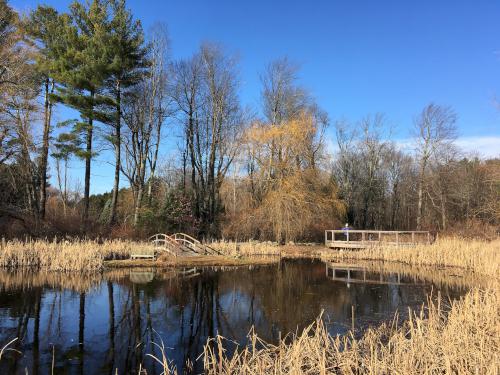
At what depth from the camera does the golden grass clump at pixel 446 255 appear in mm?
15344

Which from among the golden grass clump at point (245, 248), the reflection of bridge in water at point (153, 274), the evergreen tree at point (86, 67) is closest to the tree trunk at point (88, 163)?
the evergreen tree at point (86, 67)

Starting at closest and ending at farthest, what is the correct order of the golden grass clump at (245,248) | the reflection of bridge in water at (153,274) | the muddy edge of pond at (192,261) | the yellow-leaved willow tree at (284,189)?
the reflection of bridge in water at (153,274), the muddy edge of pond at (192,261), the golden grass clump at (245,248), the yellow-leaved willow tree at (284,189)

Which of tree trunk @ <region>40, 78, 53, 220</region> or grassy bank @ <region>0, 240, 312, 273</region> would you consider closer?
grassy bank @ <region>0, 240, 312, 273</region>

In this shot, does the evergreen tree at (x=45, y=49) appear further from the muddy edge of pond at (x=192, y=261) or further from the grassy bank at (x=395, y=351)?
the grassy bank at (x=395, y=351)

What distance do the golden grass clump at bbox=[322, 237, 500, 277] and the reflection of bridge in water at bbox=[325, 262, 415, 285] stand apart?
239 cm

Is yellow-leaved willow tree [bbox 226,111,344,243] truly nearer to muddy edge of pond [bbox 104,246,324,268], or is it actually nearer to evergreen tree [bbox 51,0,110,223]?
muddy edge of pond [bbox 104,246,324,268]

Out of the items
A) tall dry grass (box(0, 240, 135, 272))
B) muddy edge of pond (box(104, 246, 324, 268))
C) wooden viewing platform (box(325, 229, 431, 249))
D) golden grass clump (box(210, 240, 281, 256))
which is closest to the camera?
tall dry grass (box(0, 240, 135, 272))

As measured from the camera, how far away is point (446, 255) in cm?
1811

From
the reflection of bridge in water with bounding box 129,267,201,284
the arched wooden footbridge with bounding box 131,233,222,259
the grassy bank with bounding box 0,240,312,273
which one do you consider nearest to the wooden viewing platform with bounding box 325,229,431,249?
the grassy bank with bounding box 0,240,312,273

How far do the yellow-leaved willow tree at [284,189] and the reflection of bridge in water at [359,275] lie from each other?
22.4 feet

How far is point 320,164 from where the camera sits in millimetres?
31109

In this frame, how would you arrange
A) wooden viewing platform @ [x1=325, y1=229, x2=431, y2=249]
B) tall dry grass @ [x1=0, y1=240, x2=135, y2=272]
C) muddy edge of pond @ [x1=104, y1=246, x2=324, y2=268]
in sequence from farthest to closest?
wooden viewing platform @ [x1=325, y1=229, x2=431, y2=249] → muddy edge of pond @ [x1=104, y1=246, x2=324, y2=268] → tall dry grass @ [x1=0, y1=240, x2=135, y2=272]

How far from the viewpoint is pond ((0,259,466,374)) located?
703 centimetres

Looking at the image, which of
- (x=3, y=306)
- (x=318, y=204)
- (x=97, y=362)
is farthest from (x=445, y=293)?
(x=318, y=204)
